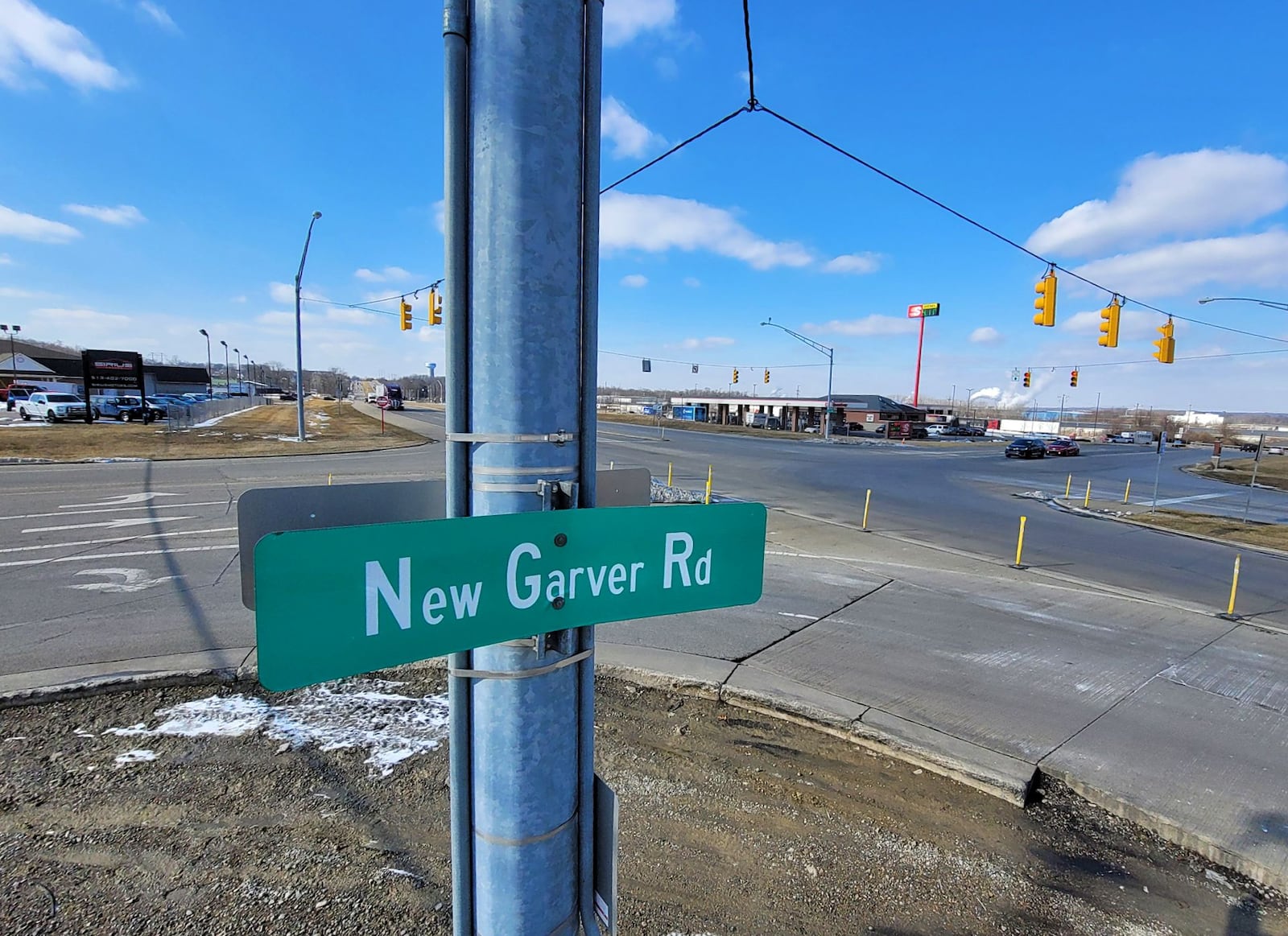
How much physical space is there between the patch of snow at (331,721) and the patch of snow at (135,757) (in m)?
0.20

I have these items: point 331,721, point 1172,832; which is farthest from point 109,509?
point 1172,832

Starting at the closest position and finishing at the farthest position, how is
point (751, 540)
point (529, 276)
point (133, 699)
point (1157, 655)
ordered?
1. point (529, 276)
2. point (751, 540)
3. point (133, 699)
4. point (1157, 655)

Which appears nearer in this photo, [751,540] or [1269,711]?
[751,540]

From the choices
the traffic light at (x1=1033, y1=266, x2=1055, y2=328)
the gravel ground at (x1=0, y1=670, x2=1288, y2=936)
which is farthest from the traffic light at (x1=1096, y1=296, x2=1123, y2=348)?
the gravel ground at (x1=0, y1=670, x2=1288, y2=936)

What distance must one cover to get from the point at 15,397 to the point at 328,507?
59857 mm

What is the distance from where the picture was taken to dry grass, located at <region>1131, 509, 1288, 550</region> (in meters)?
14.1

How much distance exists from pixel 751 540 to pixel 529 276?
828mm

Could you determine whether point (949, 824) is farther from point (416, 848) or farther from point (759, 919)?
point (416, 848)

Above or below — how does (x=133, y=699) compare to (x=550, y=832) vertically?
below

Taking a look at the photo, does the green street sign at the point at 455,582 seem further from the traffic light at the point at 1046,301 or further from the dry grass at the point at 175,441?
the dry grass at the point at 175,441

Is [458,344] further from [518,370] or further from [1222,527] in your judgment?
[1222,527]

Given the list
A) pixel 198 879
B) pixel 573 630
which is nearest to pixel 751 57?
pixel 573 630

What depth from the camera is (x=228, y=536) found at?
33.2ft

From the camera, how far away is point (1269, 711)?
5332 mm
